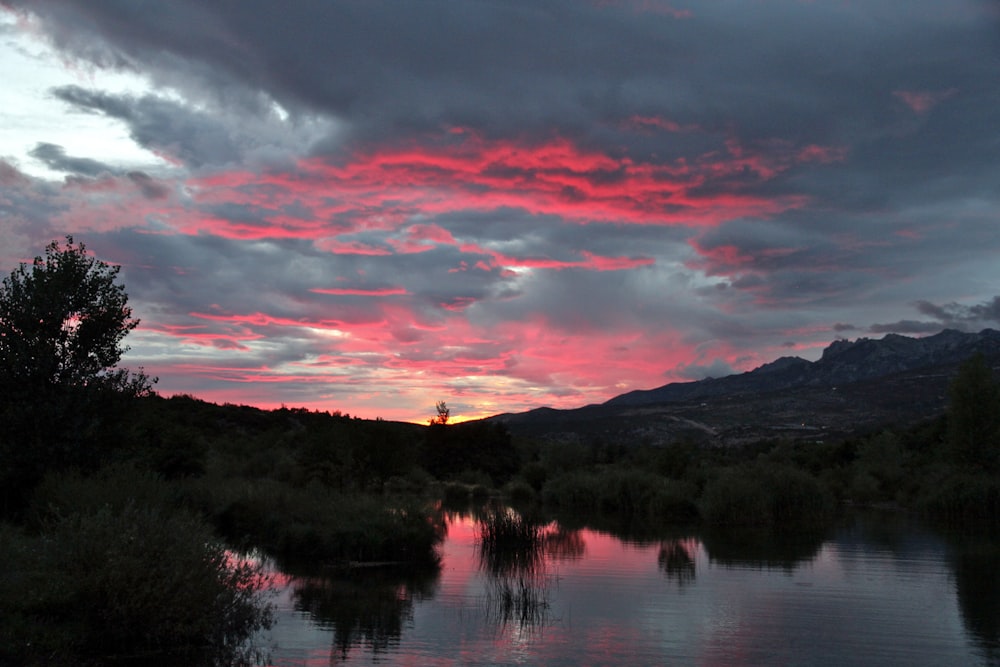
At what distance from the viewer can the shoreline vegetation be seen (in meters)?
12.2

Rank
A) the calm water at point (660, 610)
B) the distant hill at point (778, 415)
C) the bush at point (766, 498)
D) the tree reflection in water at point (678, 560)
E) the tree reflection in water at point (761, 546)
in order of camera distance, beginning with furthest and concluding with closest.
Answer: the distant hill at point (778, 415), the bush at point (766, 498), the tree reflection in water at point (761, 546), the tree reflection in water at point (678, 560), the calm water at point (660, 610)

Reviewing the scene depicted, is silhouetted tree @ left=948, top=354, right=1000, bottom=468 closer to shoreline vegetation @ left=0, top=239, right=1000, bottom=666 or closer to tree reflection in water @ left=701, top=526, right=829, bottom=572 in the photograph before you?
shoreline vegetation @ left=0, top=239, right=1000, bottom=666

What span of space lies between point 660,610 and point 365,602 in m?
6.06

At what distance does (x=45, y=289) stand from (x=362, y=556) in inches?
473

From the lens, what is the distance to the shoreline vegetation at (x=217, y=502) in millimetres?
12219

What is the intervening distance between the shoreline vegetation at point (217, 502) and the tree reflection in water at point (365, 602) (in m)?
0.89

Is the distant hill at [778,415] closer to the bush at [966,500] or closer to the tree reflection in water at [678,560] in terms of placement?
the bush at [966,500]

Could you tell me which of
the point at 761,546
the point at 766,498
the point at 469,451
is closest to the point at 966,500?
the point at 766,498

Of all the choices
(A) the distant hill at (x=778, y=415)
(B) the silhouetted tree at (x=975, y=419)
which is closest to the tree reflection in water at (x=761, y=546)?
(B) the silhouetted tree at (x=975, y=419)

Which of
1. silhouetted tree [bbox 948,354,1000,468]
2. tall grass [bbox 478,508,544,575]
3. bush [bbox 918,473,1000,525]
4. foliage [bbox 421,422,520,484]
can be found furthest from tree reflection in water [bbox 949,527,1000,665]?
foliage [bbox 421,422,520,484]

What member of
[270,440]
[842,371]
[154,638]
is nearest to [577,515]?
[154,638]

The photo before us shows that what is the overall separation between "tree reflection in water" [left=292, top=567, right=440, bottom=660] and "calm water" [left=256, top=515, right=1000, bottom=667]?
46 mm

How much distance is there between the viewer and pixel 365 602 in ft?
56.6

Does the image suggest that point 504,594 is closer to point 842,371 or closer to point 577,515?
point 577,515
